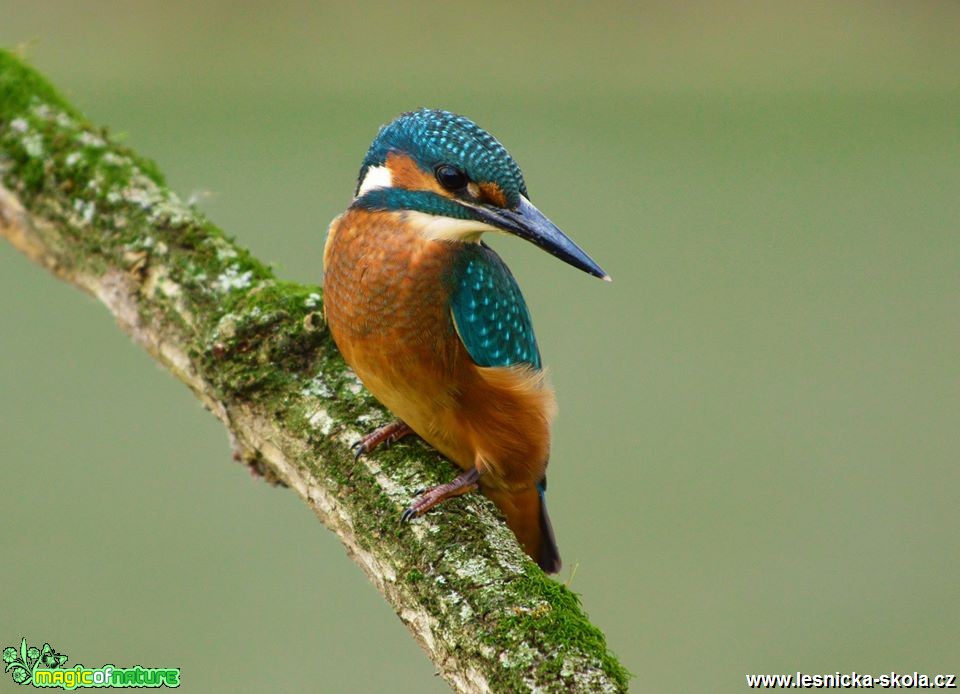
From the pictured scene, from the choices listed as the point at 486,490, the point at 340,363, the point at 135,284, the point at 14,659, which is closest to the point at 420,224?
the point at 340,363

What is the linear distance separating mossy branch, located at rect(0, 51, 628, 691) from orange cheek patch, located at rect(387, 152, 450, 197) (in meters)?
0.35

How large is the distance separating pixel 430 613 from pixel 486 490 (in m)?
0.42

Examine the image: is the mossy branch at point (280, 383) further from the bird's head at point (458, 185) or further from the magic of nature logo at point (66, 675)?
the magic of nature logo at point (66, 675)

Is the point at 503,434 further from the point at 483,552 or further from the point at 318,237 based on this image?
the point at 318,237

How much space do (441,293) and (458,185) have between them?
7.6 inches

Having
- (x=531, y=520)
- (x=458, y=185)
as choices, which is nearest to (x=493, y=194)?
(x=458, y=185)

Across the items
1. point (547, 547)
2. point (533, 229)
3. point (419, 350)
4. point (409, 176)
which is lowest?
point (547, 547)

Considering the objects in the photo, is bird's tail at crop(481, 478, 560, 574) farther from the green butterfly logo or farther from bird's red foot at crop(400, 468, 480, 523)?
the green butterfly logo

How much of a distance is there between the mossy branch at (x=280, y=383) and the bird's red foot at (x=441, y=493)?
0.02 meters

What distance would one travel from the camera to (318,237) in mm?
5395

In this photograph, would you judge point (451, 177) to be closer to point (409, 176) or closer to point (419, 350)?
point (409, 176)

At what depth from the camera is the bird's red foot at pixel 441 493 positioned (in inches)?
67.3

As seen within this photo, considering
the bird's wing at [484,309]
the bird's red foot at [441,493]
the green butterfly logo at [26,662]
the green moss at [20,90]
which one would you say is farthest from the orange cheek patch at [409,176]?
the green butterfly logo at [26,662]

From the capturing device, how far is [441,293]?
6.05 ft
